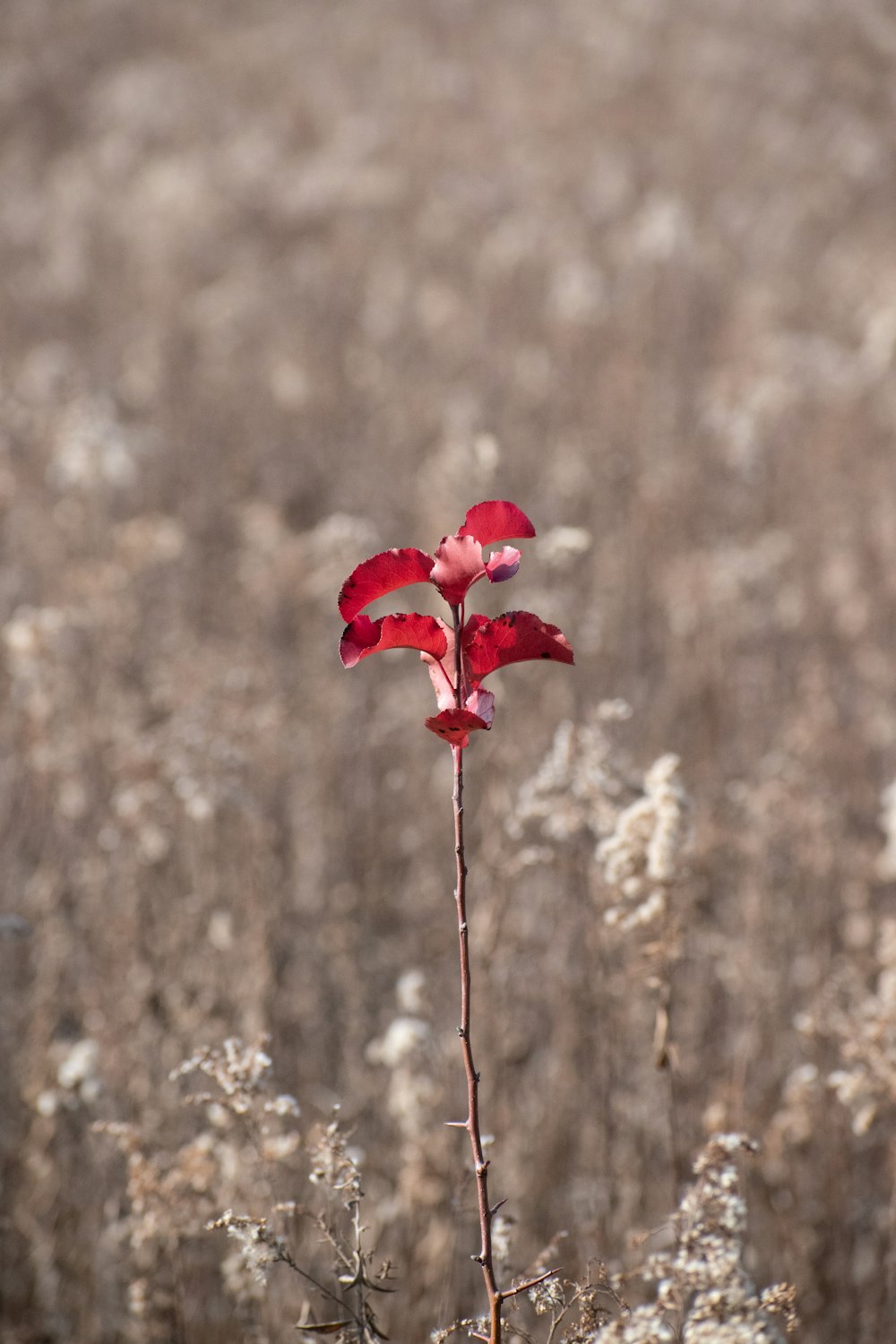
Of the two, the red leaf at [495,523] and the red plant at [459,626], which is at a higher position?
the red leaf at [495,523]

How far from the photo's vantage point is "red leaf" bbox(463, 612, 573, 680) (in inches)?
48.6

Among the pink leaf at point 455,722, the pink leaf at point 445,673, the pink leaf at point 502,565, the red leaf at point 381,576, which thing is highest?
the pink leaf at point 502,565

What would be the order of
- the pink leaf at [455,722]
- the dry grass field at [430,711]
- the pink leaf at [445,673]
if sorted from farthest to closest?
the dry grass field at [430,711]
the pink leaf at [445,673]
the pink leaf at [455,722]

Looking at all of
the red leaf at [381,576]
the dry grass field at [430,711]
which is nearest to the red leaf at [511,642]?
the red leaf at [381,576]

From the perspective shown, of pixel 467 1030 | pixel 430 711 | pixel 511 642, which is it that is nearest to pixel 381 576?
pixel 511 642

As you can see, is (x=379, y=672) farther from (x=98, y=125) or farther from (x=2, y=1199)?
(x=98, y=125)

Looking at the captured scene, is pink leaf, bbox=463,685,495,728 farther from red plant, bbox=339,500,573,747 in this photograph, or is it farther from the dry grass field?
the dry grass field

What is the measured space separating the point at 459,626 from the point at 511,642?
2.7 inches

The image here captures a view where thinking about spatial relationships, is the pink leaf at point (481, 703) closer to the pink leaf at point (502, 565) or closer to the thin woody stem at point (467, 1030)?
the thin woody stem at point (467, 1030)

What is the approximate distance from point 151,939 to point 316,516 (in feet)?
12.9

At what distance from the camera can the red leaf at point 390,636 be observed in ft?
4.02

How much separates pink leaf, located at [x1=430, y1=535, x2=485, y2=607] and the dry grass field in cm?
93

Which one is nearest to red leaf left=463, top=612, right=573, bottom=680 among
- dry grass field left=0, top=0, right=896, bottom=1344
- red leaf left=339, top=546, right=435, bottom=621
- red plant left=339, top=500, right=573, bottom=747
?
red plant left=339, top=500, right=573, bottom=747

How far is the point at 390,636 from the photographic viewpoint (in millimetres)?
1253
